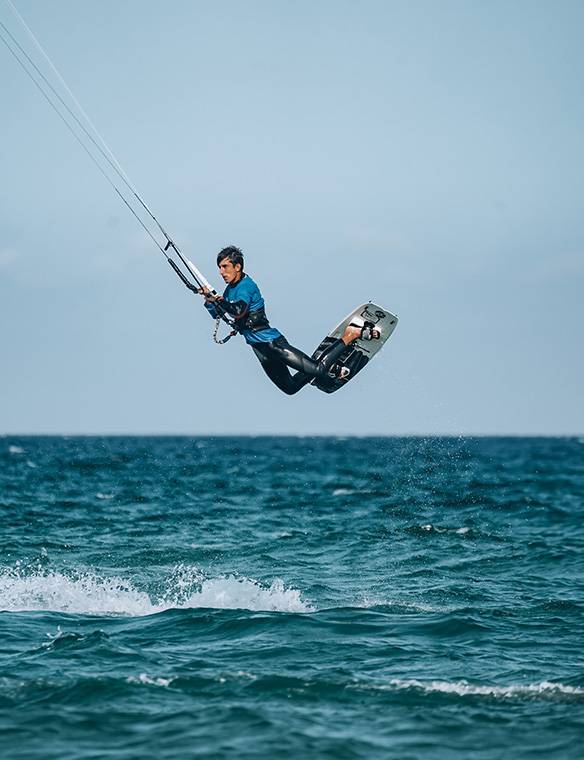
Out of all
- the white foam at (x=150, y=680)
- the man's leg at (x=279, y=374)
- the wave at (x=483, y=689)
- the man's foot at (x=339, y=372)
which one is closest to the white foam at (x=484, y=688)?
the wave at (x=483, y=689)

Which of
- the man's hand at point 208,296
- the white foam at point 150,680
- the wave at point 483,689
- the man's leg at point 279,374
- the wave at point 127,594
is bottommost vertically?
the white foam at point 150,680

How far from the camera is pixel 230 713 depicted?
36.5 feet

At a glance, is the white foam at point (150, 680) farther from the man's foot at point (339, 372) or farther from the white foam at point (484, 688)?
the man's foot at point (339, 372)

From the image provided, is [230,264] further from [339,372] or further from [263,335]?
[339,372]

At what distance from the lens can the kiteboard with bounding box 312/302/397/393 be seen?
53.8 ft

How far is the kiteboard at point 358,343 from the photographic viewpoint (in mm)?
16391

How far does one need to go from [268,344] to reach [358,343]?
2.04 meters

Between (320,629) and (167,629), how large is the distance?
2.15 meters

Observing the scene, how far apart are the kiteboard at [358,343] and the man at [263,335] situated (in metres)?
0.12

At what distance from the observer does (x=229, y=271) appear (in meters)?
14.7

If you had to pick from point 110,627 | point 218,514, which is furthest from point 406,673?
point 218,514

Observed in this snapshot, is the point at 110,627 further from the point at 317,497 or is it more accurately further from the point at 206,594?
the point at 317,497

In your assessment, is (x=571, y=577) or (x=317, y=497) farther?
(x=317, y=497)

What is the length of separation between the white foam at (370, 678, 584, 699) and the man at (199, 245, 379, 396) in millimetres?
5015
